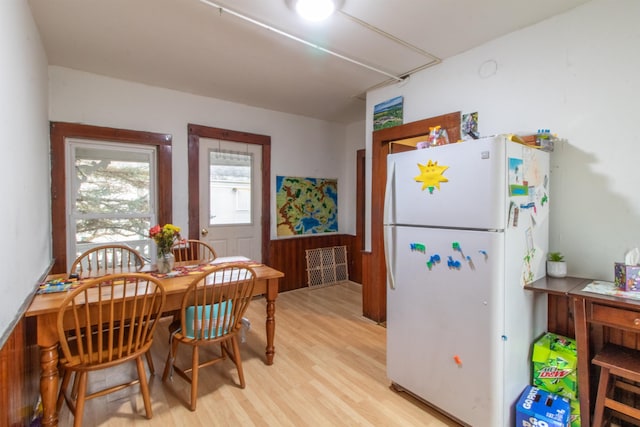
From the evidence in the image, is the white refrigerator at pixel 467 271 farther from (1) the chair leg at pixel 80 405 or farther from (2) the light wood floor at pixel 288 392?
(1) the chair leg at pixel 80 405

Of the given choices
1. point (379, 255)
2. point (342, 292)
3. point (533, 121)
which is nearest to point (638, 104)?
point (533, 121)

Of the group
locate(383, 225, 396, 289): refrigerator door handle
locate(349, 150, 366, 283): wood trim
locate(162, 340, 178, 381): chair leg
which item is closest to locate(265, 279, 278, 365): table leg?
locate(162, 340, 178, 381): chair leg

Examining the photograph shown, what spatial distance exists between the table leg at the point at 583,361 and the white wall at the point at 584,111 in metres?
0.50

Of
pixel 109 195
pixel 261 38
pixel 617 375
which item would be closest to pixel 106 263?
pixel 109 195

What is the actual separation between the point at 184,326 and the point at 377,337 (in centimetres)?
181

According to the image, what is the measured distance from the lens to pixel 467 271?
67.4 inches

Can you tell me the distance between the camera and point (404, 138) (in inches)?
121

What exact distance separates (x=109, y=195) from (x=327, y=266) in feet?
9.90

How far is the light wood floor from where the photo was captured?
185cm

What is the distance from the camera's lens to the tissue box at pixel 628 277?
163 centimetres

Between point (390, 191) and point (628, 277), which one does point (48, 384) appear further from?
point (628, 277)

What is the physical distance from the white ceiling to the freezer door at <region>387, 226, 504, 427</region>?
1463 mm

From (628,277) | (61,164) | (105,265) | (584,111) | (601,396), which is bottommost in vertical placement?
(601,396)

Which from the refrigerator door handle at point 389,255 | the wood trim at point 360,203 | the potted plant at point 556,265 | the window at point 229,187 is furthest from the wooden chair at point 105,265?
the wood trim at point 360,203
